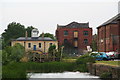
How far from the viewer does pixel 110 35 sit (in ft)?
233

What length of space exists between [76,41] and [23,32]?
27.9m

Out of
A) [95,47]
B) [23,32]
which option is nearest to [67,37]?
[95,47]

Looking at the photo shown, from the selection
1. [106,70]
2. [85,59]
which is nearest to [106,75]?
[106,70]

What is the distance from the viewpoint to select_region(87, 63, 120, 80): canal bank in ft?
85.2

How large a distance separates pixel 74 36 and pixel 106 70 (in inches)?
2254

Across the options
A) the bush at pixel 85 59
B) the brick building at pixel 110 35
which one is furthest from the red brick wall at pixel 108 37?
the bush at pixel 85 59

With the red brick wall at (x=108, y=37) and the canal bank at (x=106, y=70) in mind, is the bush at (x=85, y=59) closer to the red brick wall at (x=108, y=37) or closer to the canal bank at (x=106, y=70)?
the canal bank at (x=106, y=70)

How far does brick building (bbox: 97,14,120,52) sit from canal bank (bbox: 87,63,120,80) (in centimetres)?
2930

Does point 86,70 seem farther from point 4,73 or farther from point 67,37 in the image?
point 67,37

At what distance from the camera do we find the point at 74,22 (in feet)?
288

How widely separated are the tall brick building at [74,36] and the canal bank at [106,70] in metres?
47.4

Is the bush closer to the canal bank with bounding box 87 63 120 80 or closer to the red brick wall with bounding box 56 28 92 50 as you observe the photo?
the canal bank with bounding box 87 63 120 80

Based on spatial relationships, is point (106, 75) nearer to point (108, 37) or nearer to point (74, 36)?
point (108, 37)

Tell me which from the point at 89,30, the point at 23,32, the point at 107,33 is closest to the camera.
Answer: the point at 107,33
